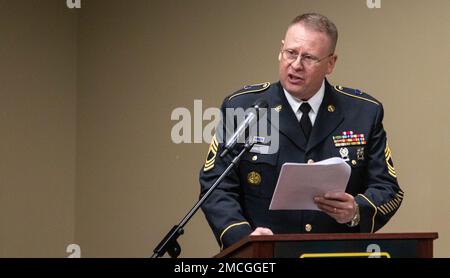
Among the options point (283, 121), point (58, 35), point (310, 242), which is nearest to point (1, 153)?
point (58, 35)

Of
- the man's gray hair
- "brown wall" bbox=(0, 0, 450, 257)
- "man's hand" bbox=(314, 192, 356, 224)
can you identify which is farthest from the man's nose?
"brown wall" bbox=(0, 0, 450, 257)

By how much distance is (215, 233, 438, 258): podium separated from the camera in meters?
2.75

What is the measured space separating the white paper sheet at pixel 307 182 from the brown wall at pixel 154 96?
4.96 feet

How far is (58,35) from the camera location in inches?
209

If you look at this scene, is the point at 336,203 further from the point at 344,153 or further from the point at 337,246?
the point at 337,246

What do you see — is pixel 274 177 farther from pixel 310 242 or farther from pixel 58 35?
pixel 58 35

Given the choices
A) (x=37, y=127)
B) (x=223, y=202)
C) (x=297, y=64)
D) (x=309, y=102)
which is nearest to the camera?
(x=223, y=202)

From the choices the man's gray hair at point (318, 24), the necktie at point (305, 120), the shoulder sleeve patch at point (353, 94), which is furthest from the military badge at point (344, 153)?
the man's gray hair at point (318, 24)

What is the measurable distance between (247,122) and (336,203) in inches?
15.6

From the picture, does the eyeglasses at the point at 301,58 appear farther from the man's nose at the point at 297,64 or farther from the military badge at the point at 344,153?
the military badge at the point at 344,153

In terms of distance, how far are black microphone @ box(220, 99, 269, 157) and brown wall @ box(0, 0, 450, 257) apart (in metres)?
1.37

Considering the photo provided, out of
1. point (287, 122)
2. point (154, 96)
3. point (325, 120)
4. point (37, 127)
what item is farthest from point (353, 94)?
point (37, 127)

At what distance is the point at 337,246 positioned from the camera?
2.80m

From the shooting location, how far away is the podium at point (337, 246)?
9.02 ft
